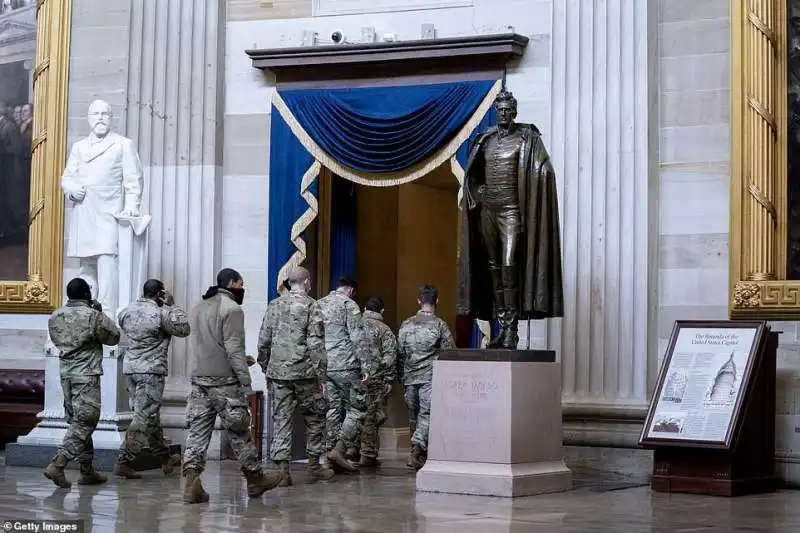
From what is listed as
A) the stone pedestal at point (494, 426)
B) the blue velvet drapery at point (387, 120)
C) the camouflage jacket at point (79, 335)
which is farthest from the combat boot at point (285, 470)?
the blue velvet drapery at point (387, 120)

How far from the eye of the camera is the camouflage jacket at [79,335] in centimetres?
1225

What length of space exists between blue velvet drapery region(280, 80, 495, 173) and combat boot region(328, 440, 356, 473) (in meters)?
2.96

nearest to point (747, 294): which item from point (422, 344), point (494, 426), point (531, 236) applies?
point (531, 236)

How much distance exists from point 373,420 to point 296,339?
2.36 m

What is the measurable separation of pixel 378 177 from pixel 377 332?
1603mm

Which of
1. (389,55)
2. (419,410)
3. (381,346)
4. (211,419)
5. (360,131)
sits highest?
(389,55)

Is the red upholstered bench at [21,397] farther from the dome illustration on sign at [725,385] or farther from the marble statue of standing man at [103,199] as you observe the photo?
the dome illustration on sign at [725,385]

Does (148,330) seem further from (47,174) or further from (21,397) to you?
(47,174)

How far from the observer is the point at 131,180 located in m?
14.1

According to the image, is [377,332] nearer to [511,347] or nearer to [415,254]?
[511,347]

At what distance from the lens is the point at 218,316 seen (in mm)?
10805

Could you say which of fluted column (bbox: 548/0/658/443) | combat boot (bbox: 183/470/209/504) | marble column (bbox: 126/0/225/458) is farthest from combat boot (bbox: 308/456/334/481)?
marble column (bbox: 126/0/225/458)

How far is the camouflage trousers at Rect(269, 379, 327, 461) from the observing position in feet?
40.6

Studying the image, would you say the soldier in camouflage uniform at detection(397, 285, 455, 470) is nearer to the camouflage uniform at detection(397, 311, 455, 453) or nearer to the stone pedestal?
the camouflage uniform at detection(397, 311, 455, 453)
